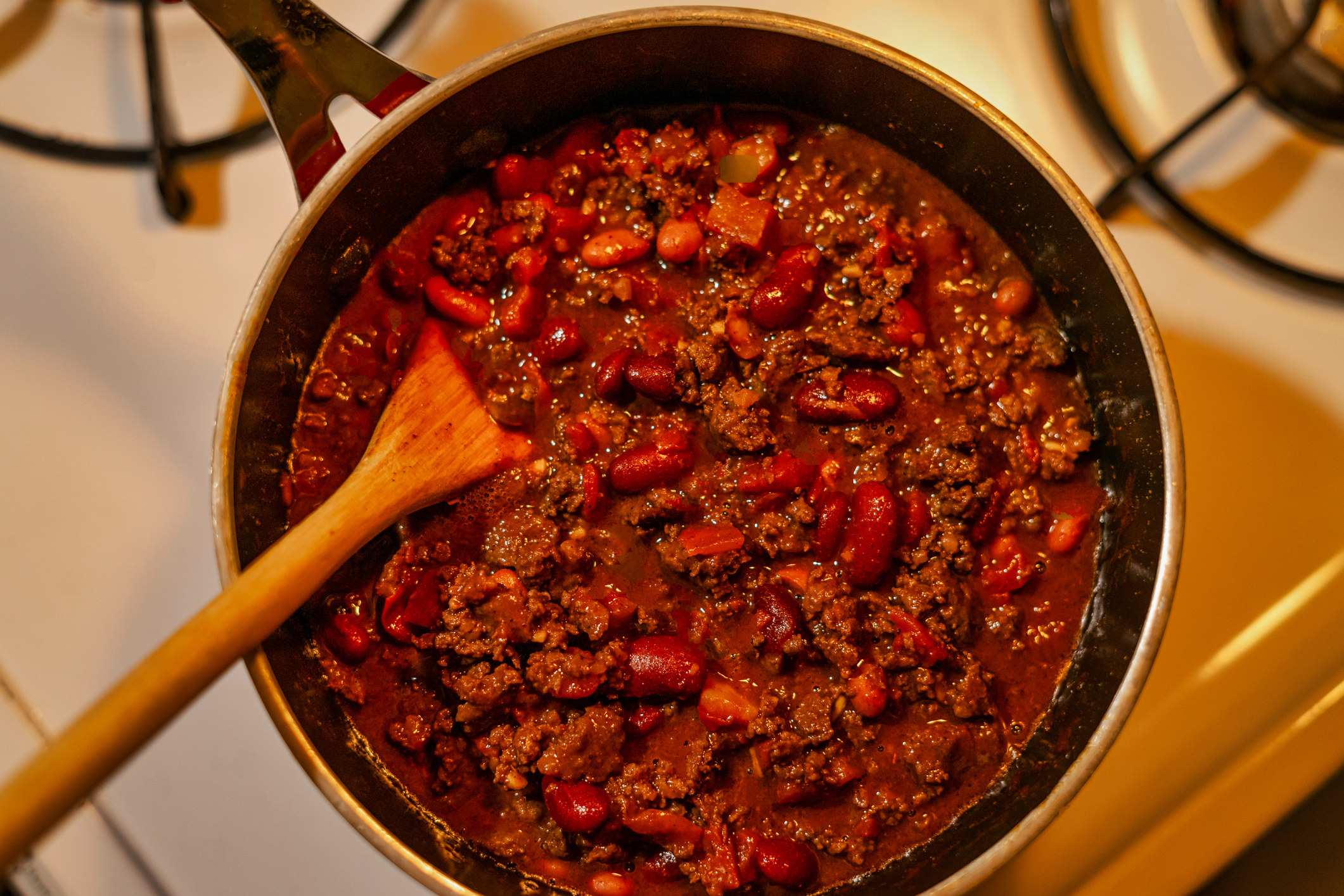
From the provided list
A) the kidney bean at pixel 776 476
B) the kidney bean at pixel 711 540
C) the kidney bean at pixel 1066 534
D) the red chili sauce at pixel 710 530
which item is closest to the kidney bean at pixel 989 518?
the red chili sauce at pixel 710 530

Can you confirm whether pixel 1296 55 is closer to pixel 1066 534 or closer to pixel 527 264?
pixel 1066 534

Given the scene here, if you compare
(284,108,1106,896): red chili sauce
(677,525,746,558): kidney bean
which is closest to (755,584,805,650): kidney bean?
(284,108,1106,896): red chili sauce

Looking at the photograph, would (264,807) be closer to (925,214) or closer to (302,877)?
(302,877)

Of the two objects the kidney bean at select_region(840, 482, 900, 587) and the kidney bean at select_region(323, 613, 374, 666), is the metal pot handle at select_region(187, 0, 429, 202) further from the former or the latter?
the kidney bean at select_region(840, 482, 900, 587)

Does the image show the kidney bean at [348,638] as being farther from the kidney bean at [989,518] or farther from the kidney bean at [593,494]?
the kidney bean at [989,518]

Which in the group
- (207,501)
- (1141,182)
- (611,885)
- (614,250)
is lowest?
(611,885)

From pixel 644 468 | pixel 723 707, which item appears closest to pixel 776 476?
pixel 644 468

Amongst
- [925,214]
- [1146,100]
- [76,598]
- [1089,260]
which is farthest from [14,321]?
[1146,100]
